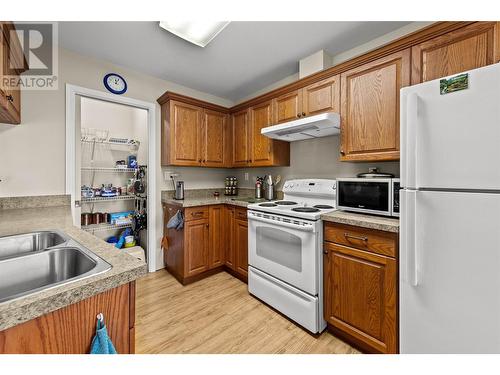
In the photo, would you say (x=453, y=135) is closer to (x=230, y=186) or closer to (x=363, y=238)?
(x=363, y=238)

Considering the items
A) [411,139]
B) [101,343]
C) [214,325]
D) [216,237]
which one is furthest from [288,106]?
[101,343]

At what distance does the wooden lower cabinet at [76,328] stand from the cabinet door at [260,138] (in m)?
2.08

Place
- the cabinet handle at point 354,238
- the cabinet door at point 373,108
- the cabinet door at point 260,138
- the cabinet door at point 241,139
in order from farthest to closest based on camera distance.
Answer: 1. the cabinet door at point 241,139
2. the cabinet door at point 260,138
3. the cabinet door at point 373,108
4. the cabinet handle at point 354,238

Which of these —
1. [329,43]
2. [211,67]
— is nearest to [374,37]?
[329,43]

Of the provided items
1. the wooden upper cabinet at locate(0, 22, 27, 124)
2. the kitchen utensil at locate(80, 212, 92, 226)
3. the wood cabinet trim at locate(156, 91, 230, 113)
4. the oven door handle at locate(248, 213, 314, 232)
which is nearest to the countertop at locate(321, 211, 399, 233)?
the oven door handle at locate(248, 213, 314, 232)

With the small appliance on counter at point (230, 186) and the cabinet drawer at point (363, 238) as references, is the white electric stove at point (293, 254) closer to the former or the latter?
the cabinet drawer at point (363, 238)

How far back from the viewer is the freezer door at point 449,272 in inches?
37.8

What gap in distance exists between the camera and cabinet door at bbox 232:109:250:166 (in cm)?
282

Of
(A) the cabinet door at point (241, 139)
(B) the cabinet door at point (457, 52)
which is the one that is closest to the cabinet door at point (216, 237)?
(A) the cabinet door at point (241, 139)

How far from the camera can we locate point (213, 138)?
9.63ft

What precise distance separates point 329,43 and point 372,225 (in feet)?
5.68

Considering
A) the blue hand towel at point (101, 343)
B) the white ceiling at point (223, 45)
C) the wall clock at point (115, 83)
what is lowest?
the blue hand towel at point (101, 343)

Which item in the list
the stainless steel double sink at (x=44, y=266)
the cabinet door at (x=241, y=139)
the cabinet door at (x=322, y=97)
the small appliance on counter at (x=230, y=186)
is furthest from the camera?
A: the small appliance on counter at (x=230, y=186)

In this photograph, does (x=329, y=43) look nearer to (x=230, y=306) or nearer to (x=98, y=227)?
(x=230, y=306)
